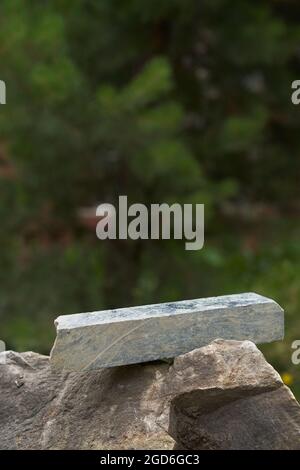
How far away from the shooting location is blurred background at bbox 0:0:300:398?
13.5ft

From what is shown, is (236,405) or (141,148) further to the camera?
(141,148)

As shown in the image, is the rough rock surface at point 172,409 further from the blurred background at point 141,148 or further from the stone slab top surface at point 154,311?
the blurred background at point 141,148

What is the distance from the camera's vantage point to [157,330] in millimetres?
1899

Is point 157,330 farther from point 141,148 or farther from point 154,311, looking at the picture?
point 141,148

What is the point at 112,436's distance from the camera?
1.83m

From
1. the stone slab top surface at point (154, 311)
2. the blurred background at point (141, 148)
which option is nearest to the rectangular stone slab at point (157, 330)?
the stone slab top surface at point (154, 311)

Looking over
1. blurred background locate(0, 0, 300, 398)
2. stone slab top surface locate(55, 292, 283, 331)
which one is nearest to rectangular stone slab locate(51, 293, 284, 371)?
stone slab top surface locate(55, 292, 283, 331)

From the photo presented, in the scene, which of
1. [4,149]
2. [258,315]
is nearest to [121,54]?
[4,149]

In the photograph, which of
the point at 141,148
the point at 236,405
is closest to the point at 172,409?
the point at 236,405

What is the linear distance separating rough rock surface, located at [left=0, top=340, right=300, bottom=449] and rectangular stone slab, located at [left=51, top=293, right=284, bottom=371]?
0.06 meters

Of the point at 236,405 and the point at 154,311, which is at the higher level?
the point at 154,311

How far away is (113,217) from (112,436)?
2.70 m

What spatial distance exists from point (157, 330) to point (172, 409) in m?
0.17
